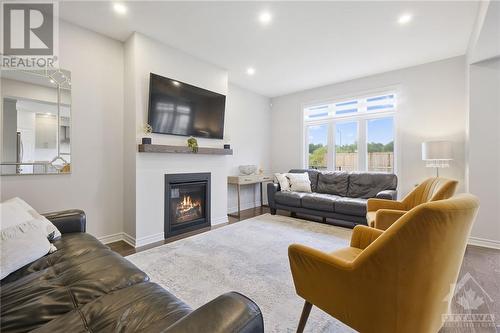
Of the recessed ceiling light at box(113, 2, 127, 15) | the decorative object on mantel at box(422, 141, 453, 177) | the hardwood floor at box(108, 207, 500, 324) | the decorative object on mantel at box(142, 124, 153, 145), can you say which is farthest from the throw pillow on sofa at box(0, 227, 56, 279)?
the decorative object on mantel at box(422, 141, 453, 177)

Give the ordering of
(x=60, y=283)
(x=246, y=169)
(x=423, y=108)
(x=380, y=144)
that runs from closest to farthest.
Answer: (x=60, y=283)
(x=423, y=108)
(x=380, y=144)
(x=246, y=169)

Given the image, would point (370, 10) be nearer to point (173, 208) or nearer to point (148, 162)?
point (148, 162)

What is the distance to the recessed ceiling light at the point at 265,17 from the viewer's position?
2.51m

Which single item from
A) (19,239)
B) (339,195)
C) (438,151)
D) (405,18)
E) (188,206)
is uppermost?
(405,18)

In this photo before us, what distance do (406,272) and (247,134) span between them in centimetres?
444

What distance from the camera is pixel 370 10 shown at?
95.4 inches

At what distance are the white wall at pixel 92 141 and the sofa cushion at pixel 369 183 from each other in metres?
3.83

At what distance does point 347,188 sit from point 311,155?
4.36 ft

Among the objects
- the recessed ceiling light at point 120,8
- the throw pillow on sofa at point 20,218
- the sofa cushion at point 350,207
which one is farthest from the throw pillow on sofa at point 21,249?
the sofa cushion at point 350,207

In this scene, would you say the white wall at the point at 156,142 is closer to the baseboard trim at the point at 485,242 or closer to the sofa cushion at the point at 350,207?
the sofa cushion at the point at 350,207

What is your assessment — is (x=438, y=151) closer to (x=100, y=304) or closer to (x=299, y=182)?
(x=299, y=182)

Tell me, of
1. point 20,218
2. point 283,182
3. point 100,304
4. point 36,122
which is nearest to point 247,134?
point 283,182

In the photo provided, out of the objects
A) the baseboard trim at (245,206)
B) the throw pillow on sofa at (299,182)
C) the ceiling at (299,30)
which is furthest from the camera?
the baseboard trim at (245,206)

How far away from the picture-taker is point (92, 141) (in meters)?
2.83
